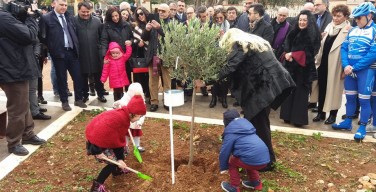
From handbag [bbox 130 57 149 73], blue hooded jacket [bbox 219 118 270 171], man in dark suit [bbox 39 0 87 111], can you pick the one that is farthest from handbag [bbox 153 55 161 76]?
blue hooded jacket [bbox 219 118 270 171]

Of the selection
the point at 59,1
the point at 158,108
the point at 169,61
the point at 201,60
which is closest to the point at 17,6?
the point at 59,1

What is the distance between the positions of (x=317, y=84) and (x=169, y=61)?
3.66 metres

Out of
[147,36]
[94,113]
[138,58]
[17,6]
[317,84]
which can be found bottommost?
[94,113]

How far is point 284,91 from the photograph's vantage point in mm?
4316

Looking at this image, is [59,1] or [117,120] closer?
[117,120]

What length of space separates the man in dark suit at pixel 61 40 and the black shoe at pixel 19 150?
73.3 inches

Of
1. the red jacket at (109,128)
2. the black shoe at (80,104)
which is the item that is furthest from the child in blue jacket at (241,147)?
the black shoe at (80,104)

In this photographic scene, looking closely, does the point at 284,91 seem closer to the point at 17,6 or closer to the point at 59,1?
the point at 17,6

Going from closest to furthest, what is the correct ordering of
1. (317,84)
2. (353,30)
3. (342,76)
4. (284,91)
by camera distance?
(284,91), (353,30), (342,76), (317,84)

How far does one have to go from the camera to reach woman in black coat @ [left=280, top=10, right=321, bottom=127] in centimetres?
549

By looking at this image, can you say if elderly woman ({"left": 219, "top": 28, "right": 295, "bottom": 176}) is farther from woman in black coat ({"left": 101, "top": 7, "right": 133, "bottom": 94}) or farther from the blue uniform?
woman in black coat ({"left": 101, "top": 7, "right": 133, "bottom": 94})

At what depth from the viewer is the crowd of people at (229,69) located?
3754 mm

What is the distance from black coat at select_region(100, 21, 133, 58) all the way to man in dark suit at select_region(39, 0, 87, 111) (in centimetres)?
50

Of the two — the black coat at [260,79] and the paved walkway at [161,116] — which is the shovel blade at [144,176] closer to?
the black coat at [260,79]
